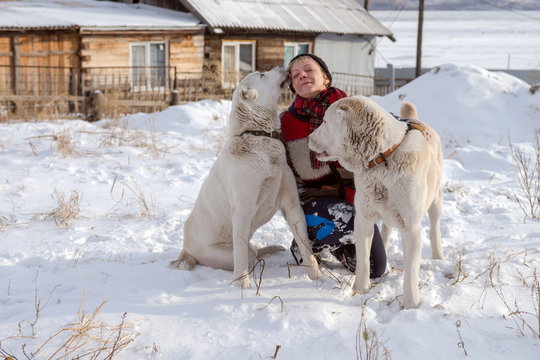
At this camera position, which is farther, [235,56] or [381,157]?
[235,56]

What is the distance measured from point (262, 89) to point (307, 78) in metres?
0.35

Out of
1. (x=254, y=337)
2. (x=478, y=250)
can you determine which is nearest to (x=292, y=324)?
(x=254, y=337)

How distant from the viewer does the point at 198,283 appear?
13.0ft

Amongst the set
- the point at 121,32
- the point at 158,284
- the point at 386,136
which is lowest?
the point at 158,284

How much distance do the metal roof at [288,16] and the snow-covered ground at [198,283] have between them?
36.3 feet

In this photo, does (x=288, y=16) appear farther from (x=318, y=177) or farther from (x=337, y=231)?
(x=337, y=231)

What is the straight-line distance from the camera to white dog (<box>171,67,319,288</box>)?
387 centimetres

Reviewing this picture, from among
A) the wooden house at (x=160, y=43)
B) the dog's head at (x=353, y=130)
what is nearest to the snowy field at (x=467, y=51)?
the wooden house at (x=160, y=43)

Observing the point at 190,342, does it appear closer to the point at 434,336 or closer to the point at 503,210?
the point at 434,336

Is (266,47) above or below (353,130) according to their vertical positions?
above

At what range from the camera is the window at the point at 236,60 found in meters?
18.6

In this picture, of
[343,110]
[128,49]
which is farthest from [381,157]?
[128,49]

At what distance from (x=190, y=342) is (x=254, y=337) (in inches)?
13.4

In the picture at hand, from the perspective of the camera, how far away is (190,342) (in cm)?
311
